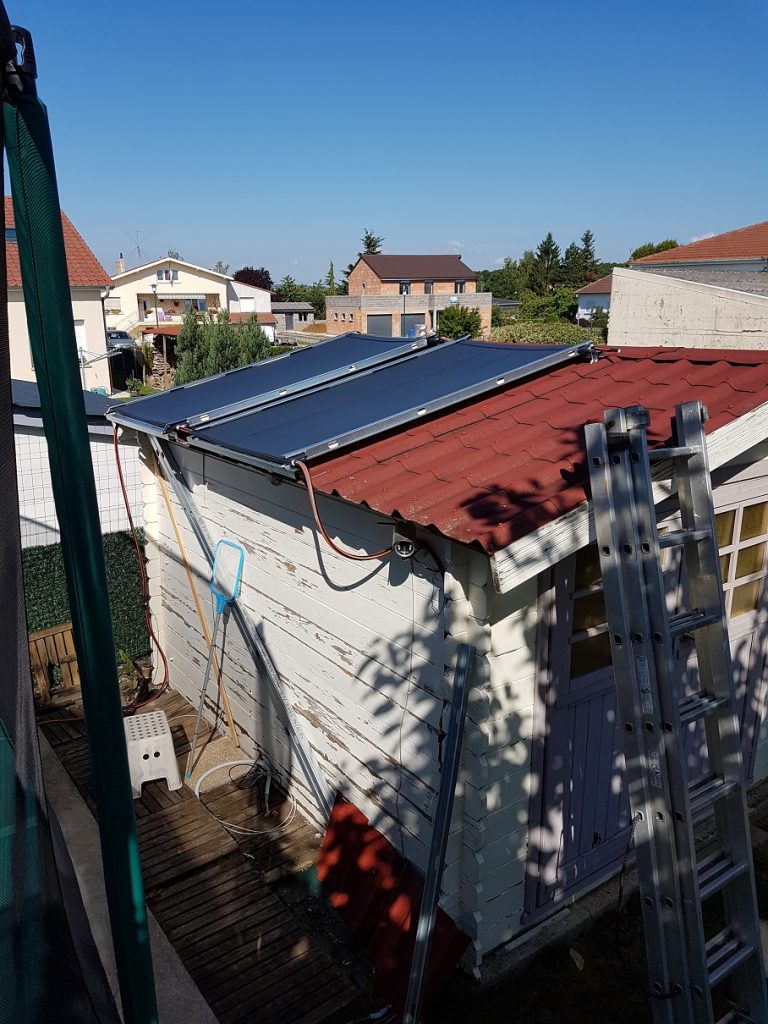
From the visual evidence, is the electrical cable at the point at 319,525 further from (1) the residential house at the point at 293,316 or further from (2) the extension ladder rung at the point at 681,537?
(1) the residential house at the point at 293,316

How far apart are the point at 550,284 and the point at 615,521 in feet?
257

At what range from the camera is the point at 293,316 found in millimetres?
68375

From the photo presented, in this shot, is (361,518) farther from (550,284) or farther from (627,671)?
(550,284)

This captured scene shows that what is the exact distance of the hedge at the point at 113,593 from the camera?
25.4ft

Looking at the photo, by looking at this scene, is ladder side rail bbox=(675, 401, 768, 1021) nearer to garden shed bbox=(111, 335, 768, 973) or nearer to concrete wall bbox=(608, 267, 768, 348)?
garden shed bbox=(111, 335, 768, 973)

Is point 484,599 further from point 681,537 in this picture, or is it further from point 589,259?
point 589,259

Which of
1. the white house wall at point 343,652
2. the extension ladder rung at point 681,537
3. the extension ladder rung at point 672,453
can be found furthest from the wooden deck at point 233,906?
the extension ladder rung at point 672,453

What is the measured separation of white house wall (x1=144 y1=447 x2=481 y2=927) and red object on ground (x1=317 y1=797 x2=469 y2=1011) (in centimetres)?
10

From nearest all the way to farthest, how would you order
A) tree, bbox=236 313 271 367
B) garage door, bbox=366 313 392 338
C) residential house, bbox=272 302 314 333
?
1. tree, bbox=236 313 271 367
2. garage door, bbox=366 313 392 338
3. residential house, bbox=272 302 314 333

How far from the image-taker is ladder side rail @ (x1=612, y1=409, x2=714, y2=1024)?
2.80 meters

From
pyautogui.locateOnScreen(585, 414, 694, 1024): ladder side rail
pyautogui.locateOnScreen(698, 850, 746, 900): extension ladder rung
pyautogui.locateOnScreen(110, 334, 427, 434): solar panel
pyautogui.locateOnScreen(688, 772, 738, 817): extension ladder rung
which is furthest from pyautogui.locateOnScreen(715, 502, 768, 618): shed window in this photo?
pyautogui.locateOnScreen(110, 334, 427, 434): solar panel

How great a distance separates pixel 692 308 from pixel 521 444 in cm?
1799

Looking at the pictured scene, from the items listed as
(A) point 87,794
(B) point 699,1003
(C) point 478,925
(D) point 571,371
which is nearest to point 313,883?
(C) point 478,925

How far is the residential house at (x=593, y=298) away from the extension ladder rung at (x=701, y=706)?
60902 millimetres
